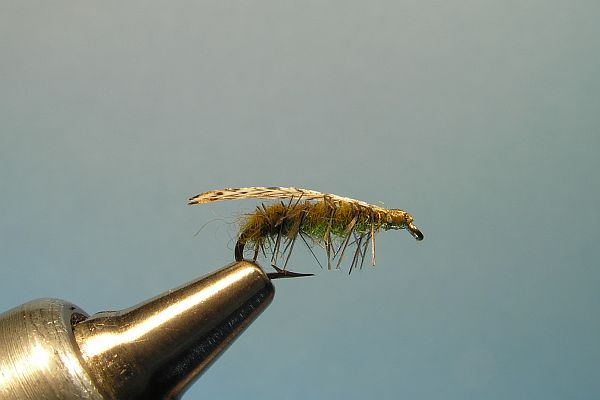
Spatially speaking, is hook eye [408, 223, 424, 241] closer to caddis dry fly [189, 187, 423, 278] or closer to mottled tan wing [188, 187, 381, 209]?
caddis dry fly [189, 187, 423, 278]

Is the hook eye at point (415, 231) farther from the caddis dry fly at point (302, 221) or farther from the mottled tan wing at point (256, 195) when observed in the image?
the mottled tan wing at point (256, 195)

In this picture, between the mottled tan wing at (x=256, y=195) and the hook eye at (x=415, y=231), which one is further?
the hook eye at (x=415, y=231)

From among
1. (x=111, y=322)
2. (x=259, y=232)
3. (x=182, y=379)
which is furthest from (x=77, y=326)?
(x=259, y=232)

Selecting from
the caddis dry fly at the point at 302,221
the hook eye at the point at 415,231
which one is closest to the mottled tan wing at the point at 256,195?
the caddis dry fly at the point at 302,221

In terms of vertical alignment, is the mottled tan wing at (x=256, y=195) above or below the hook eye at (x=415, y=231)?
above

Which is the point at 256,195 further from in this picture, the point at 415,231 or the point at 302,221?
the point at 415,231

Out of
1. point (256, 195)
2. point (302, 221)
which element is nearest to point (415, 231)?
point (302, 221)

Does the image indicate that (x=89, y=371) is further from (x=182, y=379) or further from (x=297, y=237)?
(x=297, y=237)

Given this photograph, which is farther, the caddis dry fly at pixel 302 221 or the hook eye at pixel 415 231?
the hook eye at pixel 415 231
